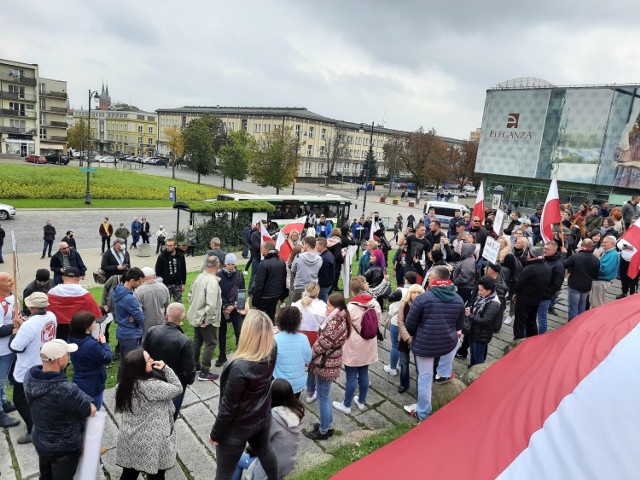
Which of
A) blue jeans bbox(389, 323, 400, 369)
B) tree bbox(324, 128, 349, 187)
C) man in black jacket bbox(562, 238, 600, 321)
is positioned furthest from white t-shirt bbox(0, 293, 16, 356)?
tree bbox(324, 128, 349, 187)

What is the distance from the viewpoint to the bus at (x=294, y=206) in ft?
78.2

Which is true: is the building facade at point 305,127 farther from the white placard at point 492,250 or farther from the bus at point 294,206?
the white placard at point 492,250

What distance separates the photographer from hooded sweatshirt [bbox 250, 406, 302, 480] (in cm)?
369

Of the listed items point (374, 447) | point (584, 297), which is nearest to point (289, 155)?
point (584, 297)

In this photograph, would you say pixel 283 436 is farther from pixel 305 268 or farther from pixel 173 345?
pixel 305 268

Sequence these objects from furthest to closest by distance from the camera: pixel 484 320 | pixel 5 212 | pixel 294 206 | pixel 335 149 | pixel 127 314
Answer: pixel 335 149 < pixel 5 212 < pixel 294 206 < pixel 484 320 < pixel 127 314

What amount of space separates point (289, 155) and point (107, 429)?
4456 cm

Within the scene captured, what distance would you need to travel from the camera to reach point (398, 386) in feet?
21.4

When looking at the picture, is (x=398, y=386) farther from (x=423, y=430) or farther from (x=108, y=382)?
(x=108, y=382)

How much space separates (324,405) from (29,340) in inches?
131

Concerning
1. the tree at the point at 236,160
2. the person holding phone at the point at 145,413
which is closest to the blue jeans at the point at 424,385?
the person holding phone at the point at 145,413

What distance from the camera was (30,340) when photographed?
4.65 meters

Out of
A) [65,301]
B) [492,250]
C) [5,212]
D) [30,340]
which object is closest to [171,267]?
[65,301]

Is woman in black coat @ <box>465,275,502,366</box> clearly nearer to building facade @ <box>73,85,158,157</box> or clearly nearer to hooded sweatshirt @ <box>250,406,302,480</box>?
hooded sweatshirt @ <box>250,406,302,480</box>
